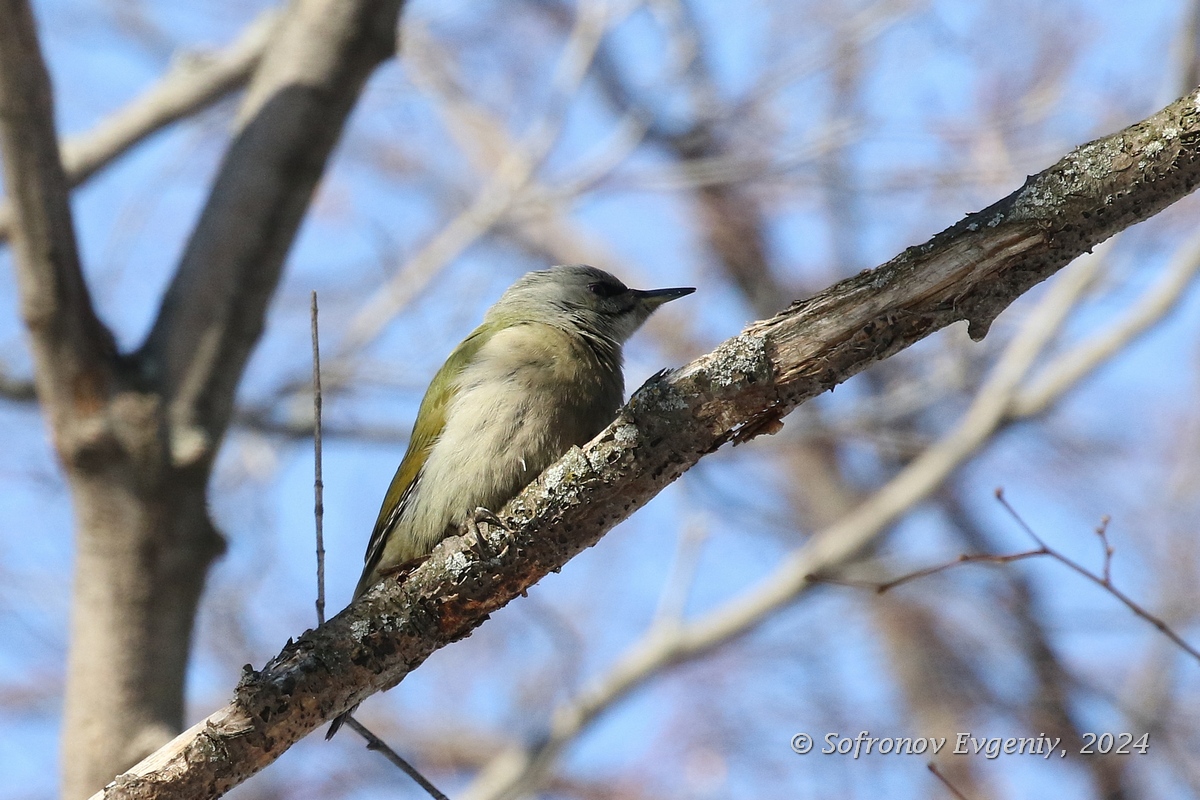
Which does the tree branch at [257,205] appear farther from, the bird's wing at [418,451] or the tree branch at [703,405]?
the tree branch at [703,405]

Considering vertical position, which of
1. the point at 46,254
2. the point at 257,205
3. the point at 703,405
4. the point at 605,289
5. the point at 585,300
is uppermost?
the point at 605,289

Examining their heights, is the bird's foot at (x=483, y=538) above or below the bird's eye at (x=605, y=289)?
below

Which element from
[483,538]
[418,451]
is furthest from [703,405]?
[418,451]

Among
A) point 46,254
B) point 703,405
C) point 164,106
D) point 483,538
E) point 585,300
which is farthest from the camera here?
point 164,106

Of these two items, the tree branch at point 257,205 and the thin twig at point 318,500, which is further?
the tree branch at point 257,205

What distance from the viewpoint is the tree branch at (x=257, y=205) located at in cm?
453

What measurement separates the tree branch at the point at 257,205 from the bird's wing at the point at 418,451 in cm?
78

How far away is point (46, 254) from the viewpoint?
4.22m

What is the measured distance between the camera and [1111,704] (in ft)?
23.9

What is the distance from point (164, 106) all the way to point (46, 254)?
7.20 ft

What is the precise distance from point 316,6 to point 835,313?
3.10 metres

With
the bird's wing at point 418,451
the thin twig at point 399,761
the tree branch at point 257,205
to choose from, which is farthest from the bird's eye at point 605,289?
the thin twig at point 399,761

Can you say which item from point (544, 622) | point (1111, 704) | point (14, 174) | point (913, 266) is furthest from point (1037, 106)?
point (14, 174)

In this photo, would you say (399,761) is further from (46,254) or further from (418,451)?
(46,254)
